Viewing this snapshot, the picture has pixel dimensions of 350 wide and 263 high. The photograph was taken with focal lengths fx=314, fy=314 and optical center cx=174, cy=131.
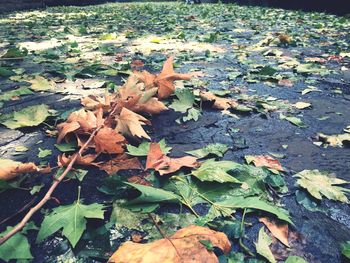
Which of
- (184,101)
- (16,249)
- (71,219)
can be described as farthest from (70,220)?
(184,101)

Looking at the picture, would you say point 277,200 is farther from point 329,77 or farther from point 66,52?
point 66,52

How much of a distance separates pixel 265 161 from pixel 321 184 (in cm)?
23

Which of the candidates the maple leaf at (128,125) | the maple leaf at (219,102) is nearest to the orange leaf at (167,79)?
the maple leaf at (219,102)

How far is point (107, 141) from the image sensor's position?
127 cm

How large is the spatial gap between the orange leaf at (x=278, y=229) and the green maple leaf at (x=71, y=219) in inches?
19.4

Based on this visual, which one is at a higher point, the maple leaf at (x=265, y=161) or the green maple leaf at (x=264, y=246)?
the green maple leaf at (x=264, y=246)

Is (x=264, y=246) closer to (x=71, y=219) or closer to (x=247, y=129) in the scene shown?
(x=71, y=219)

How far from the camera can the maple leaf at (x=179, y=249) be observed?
0.72 m

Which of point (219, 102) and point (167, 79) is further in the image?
point (219, 102)

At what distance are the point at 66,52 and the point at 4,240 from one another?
127 inches

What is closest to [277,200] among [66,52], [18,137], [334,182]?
[334,182]

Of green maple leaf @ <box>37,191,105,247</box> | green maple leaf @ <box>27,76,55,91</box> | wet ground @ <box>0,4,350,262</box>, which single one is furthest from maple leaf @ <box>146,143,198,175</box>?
green maple leaf @ <box>27,76,55,91</box>

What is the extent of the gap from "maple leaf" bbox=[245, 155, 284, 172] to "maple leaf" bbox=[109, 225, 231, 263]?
0.53m

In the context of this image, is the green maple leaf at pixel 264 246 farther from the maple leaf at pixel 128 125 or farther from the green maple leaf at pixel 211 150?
the maple leaf at pixel 128 125
